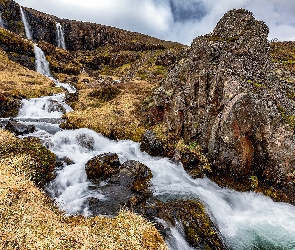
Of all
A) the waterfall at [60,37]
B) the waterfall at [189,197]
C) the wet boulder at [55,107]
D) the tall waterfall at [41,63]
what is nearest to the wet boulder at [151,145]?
the waterfall at [189,197]

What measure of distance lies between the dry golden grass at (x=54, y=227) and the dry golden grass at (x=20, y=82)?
23681mm

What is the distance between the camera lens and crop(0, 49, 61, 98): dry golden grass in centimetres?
3488

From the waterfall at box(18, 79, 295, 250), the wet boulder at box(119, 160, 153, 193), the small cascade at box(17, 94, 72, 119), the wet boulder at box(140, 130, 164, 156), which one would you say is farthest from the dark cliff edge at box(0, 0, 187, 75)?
the wet boulder at box(119, 160, 153, 193)

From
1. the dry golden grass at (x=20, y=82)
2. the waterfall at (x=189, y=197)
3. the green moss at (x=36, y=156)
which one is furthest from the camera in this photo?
the dry golden grass at (x=20, y=82)

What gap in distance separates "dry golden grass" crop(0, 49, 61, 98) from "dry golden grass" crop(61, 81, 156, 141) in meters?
6.45

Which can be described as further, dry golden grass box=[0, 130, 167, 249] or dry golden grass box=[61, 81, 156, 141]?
dry golden grass box=[61, 81, 156, 141]

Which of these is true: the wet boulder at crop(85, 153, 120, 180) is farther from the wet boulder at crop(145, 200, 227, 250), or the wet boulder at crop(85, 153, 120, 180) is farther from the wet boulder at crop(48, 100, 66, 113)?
the wet boulder at crop(48, 100, 66, 113)

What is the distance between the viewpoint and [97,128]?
25.9 meters

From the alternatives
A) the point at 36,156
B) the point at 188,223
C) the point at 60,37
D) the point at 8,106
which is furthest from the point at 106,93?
the point at 60,37

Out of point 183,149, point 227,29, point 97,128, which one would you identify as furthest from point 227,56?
point 97,128

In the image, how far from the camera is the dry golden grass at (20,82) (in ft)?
114

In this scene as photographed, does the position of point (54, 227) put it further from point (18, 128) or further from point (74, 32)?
point (74, 32)

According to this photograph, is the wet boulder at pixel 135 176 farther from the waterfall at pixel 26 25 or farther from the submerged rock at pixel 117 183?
the waterfall at pixel 26 25

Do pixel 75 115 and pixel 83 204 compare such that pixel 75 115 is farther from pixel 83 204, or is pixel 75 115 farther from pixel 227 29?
pixel 227 29
